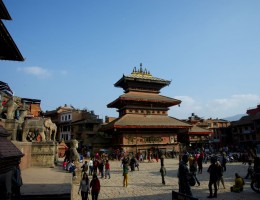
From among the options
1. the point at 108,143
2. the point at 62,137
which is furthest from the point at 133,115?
the point at 62,137

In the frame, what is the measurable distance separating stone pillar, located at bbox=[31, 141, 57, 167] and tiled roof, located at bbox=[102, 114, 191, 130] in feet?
44.9

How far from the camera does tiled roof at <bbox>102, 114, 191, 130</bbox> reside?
3163cm

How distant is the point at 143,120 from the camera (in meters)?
34.5

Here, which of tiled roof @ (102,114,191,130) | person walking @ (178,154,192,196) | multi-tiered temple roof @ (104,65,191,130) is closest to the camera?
person walking @ (178,154,192,196)

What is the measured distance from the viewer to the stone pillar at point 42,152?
1731 cm

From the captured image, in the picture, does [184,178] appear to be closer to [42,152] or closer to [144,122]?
[42,152]

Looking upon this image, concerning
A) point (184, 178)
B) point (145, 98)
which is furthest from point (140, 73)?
point (184, 178)

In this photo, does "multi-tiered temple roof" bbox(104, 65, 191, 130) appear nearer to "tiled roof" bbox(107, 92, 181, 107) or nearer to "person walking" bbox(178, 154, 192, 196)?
"tiled roof" bbox(107, 92, 181, 107)

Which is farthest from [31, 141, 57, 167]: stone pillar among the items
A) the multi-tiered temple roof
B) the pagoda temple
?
the multi-tiered temple roof

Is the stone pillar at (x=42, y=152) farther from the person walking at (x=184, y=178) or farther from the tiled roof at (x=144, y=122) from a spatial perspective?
the tiled roof at (x=144, y=122)

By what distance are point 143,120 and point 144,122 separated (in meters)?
0.87

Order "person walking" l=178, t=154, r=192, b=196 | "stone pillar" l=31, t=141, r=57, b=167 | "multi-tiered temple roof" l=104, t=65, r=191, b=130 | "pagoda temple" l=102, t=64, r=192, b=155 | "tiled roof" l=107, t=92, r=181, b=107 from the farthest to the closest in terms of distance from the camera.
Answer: "tiled roof" l=107, t=92, r=181, b=107 → "multi-tiered temple roof" l=104, t=65, r=191, b=130 → "pagoda temple" l=102, t=64, r=192, b=155 → "stone pillar" l=31, t=141, r=57, b=167 → "person walking" l=178, t=154, r=192, b=196

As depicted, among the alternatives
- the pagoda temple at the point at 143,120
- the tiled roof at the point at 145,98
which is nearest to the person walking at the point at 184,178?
the pagoda temple at the point at 143,120

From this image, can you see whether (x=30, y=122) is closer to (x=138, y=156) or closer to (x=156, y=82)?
(x=138, y=156)
